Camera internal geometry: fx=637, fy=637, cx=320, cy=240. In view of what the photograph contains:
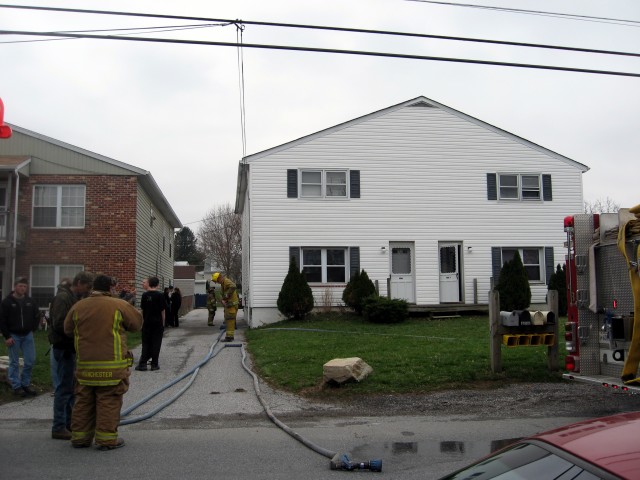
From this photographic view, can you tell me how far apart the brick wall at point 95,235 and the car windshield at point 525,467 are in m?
19.8

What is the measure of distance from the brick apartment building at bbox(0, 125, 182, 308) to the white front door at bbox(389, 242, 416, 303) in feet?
29.0

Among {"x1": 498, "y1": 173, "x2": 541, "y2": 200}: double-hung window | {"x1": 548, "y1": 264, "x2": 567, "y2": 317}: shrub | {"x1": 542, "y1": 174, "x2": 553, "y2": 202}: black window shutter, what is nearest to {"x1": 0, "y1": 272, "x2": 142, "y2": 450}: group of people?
{"x1": 548, "y1": 264, "x2": 567, "y2": 317}: shrub

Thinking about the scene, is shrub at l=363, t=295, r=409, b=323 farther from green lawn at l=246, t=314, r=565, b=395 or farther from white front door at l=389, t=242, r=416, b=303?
white front door at l=389, t=242, r=416, b=303

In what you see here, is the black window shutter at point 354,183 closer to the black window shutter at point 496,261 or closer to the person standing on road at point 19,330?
the black window shutter at point 496,261

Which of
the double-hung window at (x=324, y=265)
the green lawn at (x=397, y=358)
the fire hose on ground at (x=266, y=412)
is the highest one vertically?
the double-hung window at (x=324, y=265)

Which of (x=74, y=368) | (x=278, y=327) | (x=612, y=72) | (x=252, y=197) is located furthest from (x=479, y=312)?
(x=74, y=368)

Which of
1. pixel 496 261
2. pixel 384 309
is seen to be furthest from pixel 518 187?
pixel 384 309

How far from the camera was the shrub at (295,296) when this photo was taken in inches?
801

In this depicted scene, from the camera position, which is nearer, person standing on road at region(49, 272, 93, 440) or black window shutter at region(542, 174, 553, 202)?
person standing on road at region(49, 272, 93, 440)

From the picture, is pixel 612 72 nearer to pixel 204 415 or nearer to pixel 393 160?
pixel 204 415

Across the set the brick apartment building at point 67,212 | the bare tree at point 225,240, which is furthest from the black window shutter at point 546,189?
the bare tree at point 225,240

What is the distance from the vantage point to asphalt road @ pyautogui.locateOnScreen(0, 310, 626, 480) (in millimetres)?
5992

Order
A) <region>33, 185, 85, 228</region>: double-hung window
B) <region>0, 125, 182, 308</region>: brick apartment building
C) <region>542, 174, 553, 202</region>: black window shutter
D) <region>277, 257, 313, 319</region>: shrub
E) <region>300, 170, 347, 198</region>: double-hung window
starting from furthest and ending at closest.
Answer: <region>542, 174, 553, 202</region>: black window shutter, <region>300, 170, 347, 198</region>: double-hung window, <region>33, 185, 85, 228</region>: double-hung window, <region>0, 125, 182, 308</region>: brick apartment building, <region>277, 257, 313, 319</region>: shrub

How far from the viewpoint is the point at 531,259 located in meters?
22.9
